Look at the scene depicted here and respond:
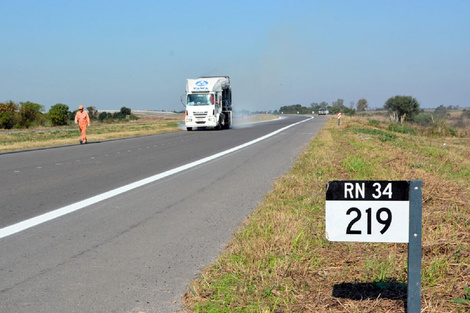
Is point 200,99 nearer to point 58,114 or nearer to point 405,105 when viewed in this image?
point 58,114

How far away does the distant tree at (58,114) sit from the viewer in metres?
66.7

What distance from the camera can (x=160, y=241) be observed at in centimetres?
631

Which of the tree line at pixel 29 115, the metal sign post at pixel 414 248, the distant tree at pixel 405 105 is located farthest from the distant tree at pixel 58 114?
the metal sign post at pixel 414 248

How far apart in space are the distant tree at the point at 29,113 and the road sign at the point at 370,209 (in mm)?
58356

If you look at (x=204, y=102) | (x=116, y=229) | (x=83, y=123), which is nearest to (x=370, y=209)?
(x=116, y=229)

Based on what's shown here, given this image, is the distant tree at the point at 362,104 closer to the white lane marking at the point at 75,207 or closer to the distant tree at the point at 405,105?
the distant tree at the point at 405,105

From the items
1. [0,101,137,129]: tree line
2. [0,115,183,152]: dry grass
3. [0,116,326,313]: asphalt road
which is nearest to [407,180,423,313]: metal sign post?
[0,116,326,313]: asphalt road

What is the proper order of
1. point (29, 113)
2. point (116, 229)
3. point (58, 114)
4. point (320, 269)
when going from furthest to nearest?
point (58, 114) < point (29, 113) < point (116, 229) < point (320, 269)

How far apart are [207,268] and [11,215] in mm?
4038

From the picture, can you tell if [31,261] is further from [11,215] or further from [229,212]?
[229,212]

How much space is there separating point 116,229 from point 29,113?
56.3 meters

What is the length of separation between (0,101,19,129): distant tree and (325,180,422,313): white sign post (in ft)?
186

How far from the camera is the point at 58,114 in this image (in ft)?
220

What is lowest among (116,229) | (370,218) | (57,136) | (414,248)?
(116,229)
